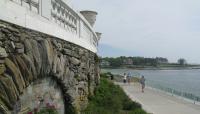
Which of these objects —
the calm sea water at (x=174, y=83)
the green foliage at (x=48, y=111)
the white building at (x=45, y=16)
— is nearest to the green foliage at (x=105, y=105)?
the white building at (x=45, y=16)

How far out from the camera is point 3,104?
596 centimetres

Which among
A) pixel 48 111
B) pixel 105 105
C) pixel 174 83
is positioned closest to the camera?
pixel 48 111

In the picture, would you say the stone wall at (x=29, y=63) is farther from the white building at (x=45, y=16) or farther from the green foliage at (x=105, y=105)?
the green foliage at (x=105, y=105)

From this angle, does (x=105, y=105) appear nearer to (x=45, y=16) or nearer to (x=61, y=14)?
(x=61, y=14)

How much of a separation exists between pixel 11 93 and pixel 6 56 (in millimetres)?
570

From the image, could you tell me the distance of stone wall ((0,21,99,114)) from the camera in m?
6.01

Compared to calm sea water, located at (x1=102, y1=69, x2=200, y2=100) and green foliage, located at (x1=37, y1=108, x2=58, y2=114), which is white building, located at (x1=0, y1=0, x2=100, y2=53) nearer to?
green foliage, located at (x1=37, y1=108, x2=58, y2=114)

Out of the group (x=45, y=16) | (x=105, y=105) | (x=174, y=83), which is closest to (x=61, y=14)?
(x=45, y=16)

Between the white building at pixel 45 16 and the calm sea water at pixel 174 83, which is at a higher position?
the white building at pixel 45 16

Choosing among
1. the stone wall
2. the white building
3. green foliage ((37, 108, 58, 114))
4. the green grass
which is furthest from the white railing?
the green grass

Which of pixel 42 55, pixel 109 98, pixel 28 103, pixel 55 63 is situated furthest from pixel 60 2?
pixel 109 98

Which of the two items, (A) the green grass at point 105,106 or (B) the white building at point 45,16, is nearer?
(B) the white building at point 45,16

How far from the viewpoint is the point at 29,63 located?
6.79 meters

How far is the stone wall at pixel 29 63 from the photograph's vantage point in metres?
6.01
